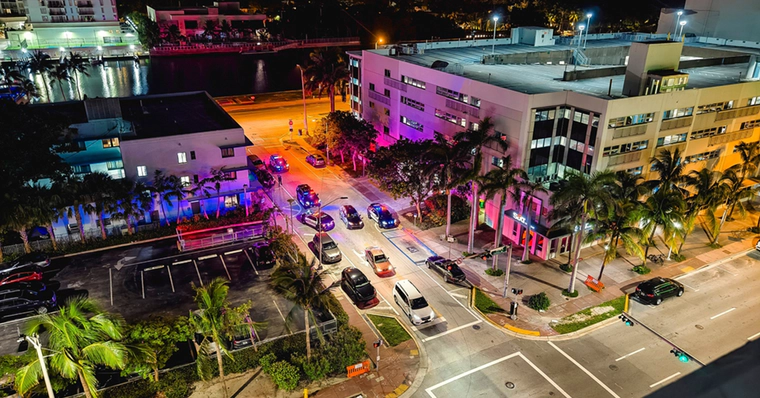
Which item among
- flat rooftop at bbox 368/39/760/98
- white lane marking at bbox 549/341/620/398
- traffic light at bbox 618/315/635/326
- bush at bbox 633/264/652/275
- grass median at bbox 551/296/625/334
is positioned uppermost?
flat rooftop at bbox 368/39/760/98

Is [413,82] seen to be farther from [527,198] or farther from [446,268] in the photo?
[446,268]

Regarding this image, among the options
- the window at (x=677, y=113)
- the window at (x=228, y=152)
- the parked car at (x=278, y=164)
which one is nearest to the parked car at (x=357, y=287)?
the window at (x=228, y=152)

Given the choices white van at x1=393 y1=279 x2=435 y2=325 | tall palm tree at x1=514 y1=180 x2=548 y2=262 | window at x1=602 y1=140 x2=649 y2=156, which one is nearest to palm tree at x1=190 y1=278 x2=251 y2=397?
white van at x1=393 y1=279 x2=435 y2=325

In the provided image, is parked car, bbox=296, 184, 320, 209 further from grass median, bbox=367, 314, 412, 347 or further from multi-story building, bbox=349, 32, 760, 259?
grass median, bbox=367, 314, 412, 347

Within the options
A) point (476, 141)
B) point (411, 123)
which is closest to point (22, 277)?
point (476, 141)

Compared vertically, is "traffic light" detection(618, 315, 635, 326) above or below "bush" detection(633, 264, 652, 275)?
above

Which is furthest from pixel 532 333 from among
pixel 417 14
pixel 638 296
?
pixel 417 14

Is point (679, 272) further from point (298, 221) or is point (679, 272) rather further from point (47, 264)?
point (47, 264)
